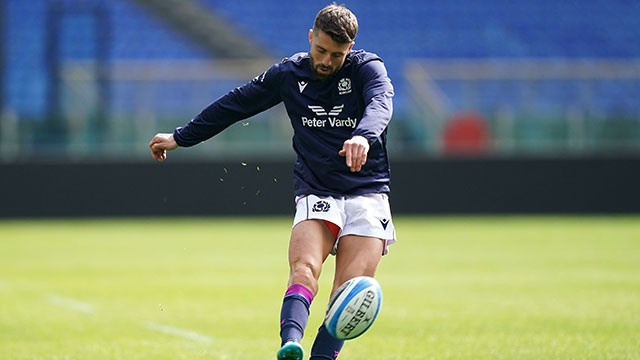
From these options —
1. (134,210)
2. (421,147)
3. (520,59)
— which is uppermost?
(520,59)

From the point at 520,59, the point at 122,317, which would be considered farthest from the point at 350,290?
the point at 520,59

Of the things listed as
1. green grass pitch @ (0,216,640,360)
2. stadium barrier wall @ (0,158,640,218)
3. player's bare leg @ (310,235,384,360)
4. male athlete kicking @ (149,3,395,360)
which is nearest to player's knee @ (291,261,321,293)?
male athlete kicking @ (149,3,395,360)

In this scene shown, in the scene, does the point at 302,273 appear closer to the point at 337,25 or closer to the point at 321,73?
the point at 321,73

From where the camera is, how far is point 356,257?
517 centimetres

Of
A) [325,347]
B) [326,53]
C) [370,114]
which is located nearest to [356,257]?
[325,347]

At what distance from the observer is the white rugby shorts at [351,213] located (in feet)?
17.1

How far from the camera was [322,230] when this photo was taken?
17.1 ft

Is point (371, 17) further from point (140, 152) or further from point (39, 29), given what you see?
point (140, 152)

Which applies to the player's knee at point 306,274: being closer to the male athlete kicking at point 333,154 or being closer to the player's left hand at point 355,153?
the male athlete kicking at point 333,154

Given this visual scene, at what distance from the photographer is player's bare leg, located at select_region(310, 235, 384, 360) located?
Answer: 5109 millimetres

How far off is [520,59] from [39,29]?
47.7 ft

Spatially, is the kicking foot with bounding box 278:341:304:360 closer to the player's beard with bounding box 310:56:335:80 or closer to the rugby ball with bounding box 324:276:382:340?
the rugby ball with bounding box 324:276:382:340

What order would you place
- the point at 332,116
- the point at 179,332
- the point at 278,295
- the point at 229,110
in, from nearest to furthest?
the point at 332,116 → the point at 229,110 → the point at 179,332 → the point at 278,295

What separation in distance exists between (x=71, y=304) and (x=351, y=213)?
16.4ft
